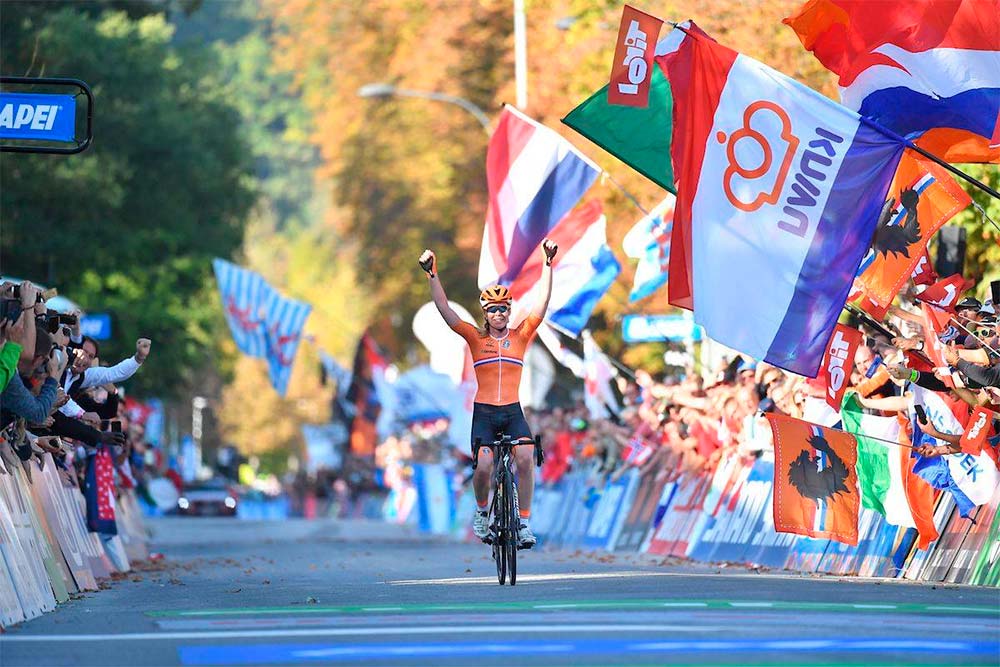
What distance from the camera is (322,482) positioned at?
8362cm

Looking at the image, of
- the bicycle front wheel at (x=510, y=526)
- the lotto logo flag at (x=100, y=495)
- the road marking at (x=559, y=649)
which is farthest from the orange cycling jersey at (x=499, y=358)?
the road marking at (x=559, y=649)

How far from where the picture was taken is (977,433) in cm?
1566

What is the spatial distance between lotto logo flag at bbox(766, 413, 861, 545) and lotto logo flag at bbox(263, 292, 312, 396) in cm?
2203

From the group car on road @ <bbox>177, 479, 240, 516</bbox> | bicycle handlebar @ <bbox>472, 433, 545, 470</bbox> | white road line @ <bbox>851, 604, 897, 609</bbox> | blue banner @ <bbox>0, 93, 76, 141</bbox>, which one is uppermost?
blue banner @ <bbox>0, 93, 76, 141</bbox>

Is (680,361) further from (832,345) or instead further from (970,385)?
(970,385)

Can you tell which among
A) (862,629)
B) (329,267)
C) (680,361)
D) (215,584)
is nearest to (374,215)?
(680,361)

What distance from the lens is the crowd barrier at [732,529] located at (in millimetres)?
15930

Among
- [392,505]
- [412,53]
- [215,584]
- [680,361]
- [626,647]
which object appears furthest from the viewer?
[392,505]

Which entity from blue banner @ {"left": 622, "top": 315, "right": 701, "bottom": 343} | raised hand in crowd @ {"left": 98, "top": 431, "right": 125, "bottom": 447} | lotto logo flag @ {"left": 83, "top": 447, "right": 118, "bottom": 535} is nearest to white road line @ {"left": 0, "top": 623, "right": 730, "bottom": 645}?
raised hand in crowd @ {"left": 98, "top": 431, "right": 125, "bottom": 447}

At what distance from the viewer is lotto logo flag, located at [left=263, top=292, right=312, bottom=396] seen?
38594 mm

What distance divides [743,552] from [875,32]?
6.14 metres

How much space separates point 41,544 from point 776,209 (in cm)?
558

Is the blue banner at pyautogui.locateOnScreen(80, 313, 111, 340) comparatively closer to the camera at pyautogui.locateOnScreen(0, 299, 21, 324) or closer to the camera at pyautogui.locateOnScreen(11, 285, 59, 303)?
the camera at pyautogui.locateOnScreen(11, 285, 59, 303)

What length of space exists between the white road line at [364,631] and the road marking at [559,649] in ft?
1.66
